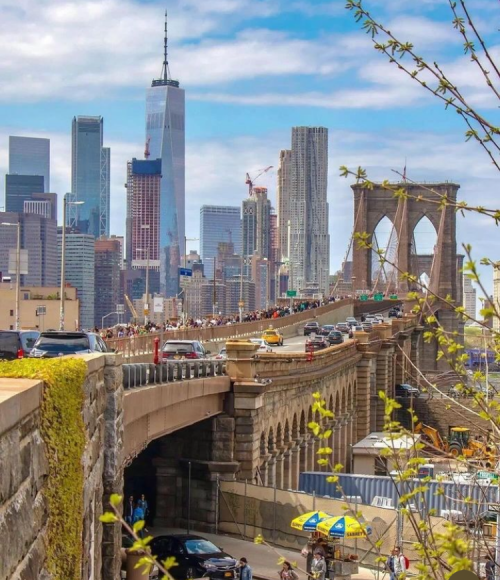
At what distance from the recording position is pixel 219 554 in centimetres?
2641

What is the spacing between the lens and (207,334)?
60.5 meters

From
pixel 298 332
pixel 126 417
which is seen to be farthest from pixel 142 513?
pixel 298 332

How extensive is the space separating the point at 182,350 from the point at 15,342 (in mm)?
11088

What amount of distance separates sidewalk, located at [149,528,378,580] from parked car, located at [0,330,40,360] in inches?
227

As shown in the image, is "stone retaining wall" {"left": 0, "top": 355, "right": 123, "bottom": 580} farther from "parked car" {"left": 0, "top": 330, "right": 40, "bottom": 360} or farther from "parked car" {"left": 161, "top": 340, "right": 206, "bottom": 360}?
"parked car" {"left": 161, "top": 340, "right": 206, "bottom": 360}

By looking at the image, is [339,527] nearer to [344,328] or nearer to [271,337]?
[271,337]

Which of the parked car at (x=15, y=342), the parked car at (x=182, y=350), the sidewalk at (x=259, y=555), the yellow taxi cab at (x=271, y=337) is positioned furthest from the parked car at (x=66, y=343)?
the yellow taxi cab at (x=271, y=337)

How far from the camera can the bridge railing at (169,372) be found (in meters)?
24.6

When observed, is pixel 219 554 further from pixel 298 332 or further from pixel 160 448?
pixel 298 332

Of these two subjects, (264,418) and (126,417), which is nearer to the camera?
(126,417)

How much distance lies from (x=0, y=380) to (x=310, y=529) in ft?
67.2

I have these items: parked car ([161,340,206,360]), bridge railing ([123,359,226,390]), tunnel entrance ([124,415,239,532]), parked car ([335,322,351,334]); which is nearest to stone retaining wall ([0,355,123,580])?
bridge railing ([123,359,226,390])

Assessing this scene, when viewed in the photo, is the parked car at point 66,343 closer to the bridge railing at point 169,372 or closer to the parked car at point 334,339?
the bridge railing at point 169,372

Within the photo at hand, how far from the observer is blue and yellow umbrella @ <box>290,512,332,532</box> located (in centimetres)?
2863
